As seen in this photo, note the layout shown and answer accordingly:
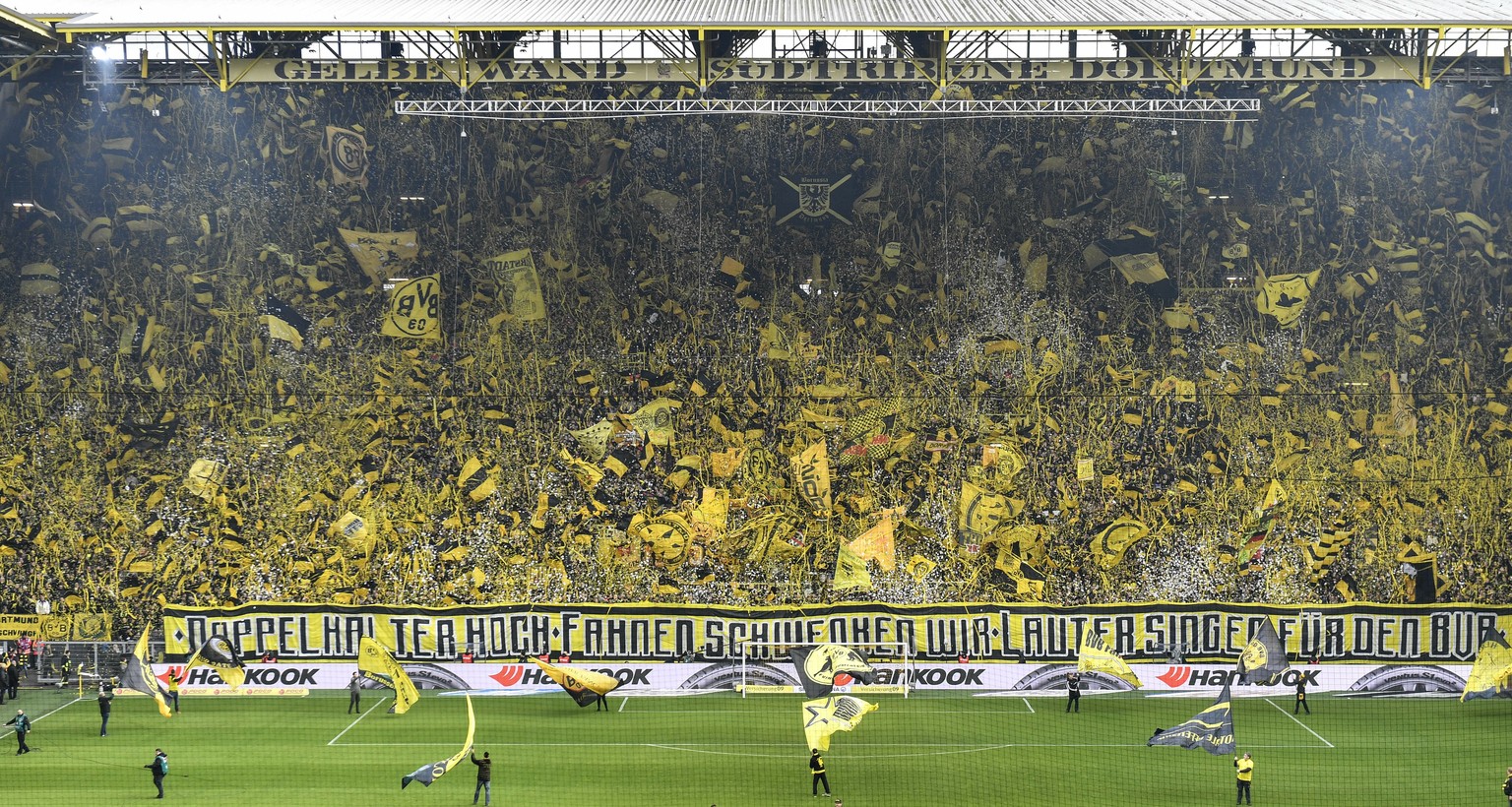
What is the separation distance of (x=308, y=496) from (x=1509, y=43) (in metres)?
24.9

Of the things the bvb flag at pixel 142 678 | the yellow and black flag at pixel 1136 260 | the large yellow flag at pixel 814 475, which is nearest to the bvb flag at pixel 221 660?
the bvb flag at pixel 142 678

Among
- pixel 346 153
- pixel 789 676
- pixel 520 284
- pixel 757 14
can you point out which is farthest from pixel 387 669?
pixel 757 14

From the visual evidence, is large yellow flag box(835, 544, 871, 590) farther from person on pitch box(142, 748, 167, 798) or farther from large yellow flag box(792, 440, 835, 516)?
person on pitch box(142, 748, 167, 798)

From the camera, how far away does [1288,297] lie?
29172 millimetres

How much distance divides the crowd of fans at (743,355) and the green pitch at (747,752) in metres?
3.36

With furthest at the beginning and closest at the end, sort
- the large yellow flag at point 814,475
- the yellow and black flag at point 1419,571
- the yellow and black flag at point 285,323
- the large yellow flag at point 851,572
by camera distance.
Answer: the yellow and black flag at point 285,323 < the large yellow flag at point 814,475 < the large yellow flag at point 851,572 < the yellow and black flag at point 1419,571

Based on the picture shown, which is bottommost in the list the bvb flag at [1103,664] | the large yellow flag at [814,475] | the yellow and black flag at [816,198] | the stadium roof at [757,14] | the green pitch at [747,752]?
the green pitch at [747,752]

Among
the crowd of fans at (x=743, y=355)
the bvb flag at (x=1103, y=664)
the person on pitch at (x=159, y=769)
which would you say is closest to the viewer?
the person on pitch at (x=159, y=769)

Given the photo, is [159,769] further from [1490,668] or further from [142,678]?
[1490,668]

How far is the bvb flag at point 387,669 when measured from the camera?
22.7 metres

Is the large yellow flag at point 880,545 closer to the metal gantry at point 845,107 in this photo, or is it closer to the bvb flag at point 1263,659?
the bvb flag at point 1263,659

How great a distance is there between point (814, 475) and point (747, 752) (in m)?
7.61

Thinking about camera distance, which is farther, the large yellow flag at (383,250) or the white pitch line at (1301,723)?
the large yellow flag at (383,250)

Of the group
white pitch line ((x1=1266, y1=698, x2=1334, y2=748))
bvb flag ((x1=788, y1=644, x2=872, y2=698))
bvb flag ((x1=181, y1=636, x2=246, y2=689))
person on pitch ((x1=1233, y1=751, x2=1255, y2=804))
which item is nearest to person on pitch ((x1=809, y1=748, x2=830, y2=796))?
bvb flag ((x1=788, y1=644, x2=872, y2=698))
